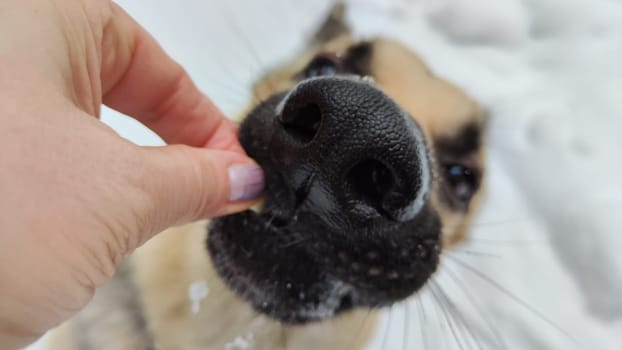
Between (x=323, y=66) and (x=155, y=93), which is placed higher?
(x=323, y=66)

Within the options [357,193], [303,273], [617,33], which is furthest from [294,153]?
[617,33]

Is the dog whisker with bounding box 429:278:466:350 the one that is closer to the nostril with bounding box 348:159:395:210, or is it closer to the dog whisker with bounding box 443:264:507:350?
the dog whisker with bounding box 443:264:507:350

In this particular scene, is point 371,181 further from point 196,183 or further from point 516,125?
point 516,125

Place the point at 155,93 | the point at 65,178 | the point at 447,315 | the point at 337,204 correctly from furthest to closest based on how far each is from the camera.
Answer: the point at 447,315 < the point at 155,93 < the point at 337,204 < the point at 65,178

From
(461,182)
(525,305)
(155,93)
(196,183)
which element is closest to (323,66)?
(461,182)

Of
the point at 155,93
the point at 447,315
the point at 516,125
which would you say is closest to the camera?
the point at 155,93

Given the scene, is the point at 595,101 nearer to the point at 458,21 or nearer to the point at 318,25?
the point at 458,21
